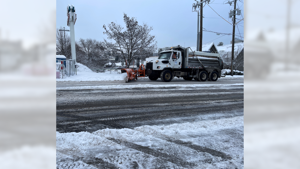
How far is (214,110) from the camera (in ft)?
18.8

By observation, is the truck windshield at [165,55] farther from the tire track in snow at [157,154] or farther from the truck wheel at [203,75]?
the tire track in snow at [157,154]

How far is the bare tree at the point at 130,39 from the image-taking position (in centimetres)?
2455

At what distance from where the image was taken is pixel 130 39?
24.6 m

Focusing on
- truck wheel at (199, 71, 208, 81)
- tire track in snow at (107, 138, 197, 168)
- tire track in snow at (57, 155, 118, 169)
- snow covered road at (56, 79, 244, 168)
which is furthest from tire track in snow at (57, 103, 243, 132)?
truck wheel at (199, 71, 208, 81)

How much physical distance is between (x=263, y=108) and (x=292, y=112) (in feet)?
0.44

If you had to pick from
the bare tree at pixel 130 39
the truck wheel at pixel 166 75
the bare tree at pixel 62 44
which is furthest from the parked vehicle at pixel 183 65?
the bare tree at pixel 62 44

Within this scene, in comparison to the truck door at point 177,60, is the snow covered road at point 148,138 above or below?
below

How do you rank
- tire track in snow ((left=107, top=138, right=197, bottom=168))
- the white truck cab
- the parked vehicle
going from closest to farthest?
tire track in snow ((left=107, top=138, right=197, bottom=168)), the white truck cab, the parked vehicle

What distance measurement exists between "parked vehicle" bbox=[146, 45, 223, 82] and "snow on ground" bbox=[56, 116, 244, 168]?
40.8 ft

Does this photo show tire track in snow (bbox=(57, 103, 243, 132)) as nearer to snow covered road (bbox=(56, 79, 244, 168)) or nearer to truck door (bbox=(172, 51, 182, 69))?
snow covered road (bbox=(56, 79, 244, 168))

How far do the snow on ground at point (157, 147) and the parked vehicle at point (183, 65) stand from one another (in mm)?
12442

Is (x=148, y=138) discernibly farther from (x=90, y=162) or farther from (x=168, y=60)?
(x=168, y=60)

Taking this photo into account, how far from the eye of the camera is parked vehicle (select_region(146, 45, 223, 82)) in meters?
16.4

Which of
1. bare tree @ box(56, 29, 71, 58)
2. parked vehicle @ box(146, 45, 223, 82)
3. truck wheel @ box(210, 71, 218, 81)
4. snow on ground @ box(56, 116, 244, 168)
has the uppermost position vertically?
bare tree @ box(56, 29, 71, 58)
